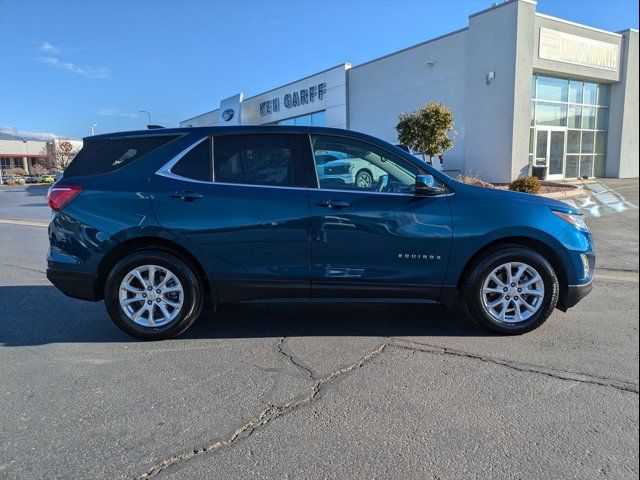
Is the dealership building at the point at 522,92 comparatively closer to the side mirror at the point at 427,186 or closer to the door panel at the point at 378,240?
the side mirror at the point at 427,186

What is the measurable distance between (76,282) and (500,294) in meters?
3.85

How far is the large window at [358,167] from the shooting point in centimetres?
415

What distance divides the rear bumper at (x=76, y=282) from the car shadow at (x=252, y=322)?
0.43 metres

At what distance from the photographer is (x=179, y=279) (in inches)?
162

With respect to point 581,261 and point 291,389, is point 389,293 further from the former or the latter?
point 581,261

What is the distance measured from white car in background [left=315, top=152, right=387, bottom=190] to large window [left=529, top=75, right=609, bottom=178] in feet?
59.7

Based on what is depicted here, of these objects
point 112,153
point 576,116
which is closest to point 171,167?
point 112,153

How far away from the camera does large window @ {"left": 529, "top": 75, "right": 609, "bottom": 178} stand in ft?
66.4

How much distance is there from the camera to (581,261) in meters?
4.12

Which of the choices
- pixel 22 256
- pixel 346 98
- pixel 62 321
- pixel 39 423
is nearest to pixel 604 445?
pixel 39 423

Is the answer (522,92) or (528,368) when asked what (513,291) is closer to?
(528,368)

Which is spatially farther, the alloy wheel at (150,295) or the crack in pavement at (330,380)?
the alloy wheel at (150,295)

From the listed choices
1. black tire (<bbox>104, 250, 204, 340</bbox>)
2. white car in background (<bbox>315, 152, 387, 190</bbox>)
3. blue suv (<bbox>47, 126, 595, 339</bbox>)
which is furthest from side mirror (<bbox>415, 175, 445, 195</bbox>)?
black tire (<bbox>104, 250, 204, 340</bbox>)

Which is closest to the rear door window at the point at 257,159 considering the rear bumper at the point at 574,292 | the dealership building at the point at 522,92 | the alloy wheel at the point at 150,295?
the alloy wheel at the point at 150,295
